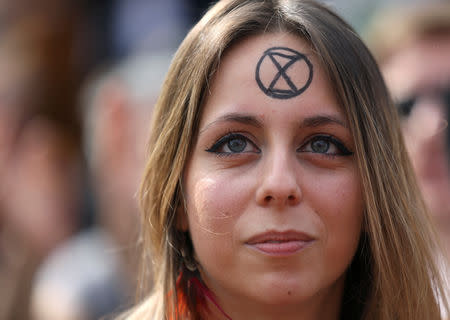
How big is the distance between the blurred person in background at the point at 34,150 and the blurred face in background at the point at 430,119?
8.57ft

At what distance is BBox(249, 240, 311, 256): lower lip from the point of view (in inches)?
89.8

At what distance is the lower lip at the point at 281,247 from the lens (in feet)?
7.48

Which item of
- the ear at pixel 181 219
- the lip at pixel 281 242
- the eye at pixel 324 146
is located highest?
the eye at pixel 324 146

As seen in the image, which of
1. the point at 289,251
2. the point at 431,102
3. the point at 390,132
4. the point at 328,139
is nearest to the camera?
the point at 289,251

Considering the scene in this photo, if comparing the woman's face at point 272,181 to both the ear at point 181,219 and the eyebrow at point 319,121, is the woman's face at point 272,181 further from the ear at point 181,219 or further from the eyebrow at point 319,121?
the ear at point 181,219

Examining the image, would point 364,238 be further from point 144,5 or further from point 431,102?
point 144,5

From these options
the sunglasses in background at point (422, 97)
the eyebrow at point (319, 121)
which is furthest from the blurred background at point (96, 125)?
the eyebrow at point (319, 121)

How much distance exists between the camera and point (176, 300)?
267cm

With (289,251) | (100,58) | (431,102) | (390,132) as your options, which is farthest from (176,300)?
(100,58)

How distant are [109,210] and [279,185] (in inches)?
98.1

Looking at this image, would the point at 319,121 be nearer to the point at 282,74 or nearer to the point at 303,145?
the point at 303,145

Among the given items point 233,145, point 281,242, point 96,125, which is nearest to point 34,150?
point 96,125

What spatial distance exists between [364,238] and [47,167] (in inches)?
127

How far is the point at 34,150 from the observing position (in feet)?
17.4
